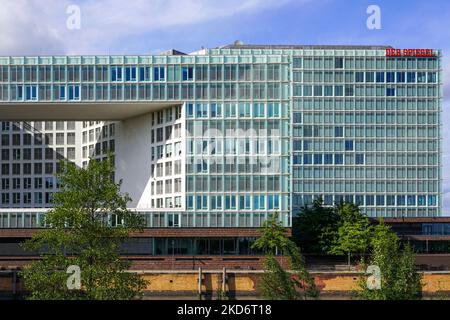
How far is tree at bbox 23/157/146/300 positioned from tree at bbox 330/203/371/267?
169 feet

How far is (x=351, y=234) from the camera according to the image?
100 meters

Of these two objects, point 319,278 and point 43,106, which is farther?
point 43,106

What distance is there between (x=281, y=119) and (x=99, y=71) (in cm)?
1952

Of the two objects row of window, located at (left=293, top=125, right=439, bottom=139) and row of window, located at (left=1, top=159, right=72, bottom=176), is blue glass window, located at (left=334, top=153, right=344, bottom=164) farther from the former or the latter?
row of window, located at (left=1, top=159, right=72, bottom=176)

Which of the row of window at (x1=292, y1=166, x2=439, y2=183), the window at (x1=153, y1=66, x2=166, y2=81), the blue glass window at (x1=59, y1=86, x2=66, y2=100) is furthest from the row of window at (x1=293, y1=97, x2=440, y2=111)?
the blue glass window at (x1=59, y1=86, x2=66, y2=100)

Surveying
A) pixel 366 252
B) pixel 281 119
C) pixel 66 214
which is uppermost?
pixel 281 119

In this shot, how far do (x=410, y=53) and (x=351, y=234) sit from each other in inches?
2309

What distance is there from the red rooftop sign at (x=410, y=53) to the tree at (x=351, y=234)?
168 feet

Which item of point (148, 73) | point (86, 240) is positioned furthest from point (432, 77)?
point (86, 240)

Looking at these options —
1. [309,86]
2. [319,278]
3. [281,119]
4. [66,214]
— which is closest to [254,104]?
[281,119]

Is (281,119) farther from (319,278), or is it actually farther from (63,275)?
(63,275)

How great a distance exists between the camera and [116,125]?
373 ft

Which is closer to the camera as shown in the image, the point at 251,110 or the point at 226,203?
the point at 226,203

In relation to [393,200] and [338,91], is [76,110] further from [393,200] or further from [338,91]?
[393,200]
